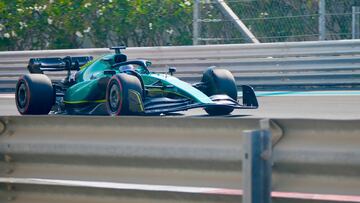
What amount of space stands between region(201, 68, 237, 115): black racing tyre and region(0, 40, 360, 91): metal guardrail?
15.2ft

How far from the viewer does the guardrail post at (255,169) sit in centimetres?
412

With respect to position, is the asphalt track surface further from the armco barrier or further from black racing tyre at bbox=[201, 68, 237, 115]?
the armco barrier

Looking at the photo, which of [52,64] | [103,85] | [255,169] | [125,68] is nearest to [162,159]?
[255,169]

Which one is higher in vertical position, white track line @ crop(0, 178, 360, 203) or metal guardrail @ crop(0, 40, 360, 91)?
white track line @ crop(0, 178, 360, 203)

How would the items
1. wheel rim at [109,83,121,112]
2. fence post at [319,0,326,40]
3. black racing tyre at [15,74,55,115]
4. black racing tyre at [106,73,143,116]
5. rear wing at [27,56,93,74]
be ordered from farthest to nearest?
fence post at [319,0,326,40], rear wing at [27,56,93,74], black racing tyre at [15,74,55,115], wheel rim at [109,83,121,112], black racing tyre at [106,73,143,116]

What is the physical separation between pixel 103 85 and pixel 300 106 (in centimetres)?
316

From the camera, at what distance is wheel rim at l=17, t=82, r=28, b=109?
11433mm

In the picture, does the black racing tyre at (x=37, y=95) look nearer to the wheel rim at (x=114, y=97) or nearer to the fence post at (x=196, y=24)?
the wheel rim at (x=114, y=97)

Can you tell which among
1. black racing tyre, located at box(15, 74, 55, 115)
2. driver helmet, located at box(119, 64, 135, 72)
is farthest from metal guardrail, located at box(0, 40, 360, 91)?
black racing tyre, located at box(15, 74, 55, 115)

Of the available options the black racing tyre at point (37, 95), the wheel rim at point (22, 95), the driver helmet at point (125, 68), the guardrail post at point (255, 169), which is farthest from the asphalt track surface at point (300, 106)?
the guardrail post at point (255, 169)

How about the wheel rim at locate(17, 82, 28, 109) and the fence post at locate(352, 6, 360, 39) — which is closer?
the wheel rim at locate(17, 82, 28, 109)

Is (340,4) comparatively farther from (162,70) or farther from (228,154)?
(228,154)

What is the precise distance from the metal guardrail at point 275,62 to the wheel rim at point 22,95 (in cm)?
609

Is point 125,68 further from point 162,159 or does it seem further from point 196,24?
point 196,24
